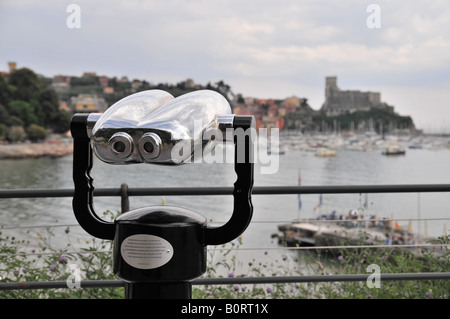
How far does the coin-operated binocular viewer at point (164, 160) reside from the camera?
828mm

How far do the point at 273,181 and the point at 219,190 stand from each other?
33.0m

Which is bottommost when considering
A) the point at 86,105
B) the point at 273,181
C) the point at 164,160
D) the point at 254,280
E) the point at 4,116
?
the point at 273,181

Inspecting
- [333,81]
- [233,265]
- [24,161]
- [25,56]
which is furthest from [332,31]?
[233,265]

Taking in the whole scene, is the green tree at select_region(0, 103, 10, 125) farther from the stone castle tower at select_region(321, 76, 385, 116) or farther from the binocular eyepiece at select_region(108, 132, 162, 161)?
the binocular eyepiece at select_region(108, 132, 162, 161)

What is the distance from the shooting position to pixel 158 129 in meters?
0.82

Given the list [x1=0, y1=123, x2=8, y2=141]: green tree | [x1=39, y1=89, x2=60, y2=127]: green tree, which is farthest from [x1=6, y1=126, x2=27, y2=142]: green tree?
[x1=39, y1=89, x2=60, y2=127]: green tree

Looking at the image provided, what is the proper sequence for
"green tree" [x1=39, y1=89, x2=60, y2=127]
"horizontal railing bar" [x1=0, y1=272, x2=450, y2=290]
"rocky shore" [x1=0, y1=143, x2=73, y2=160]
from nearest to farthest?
"horizontal railing bar" [x1=0, y1=272, x2=450, y2=290], "green tree" [x1=39, y1=89, x2=60, y2=127], "rocky shore" [x1=0, y1=143, x2=73, y2=160]

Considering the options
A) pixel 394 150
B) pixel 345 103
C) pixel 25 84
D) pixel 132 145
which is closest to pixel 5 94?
pixel 25 84

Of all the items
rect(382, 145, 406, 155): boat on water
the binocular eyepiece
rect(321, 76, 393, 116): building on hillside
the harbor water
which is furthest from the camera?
rect(382, 145, 406, 155): boat on water

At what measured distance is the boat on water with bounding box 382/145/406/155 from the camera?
44.8 m

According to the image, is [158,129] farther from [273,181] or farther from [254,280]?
[273,181]

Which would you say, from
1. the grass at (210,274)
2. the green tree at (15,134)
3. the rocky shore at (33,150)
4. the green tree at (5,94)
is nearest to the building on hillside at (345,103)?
the rocky shore at (33,150)

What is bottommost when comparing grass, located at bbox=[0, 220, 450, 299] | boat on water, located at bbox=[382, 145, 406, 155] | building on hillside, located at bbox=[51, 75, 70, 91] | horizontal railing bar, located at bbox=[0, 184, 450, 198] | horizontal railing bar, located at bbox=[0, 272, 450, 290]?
grass, located at bbox=[0, 220, 450, 299]

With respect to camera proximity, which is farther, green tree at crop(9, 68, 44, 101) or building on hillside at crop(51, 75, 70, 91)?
green tree at crop(9, 68, 44, 101)
